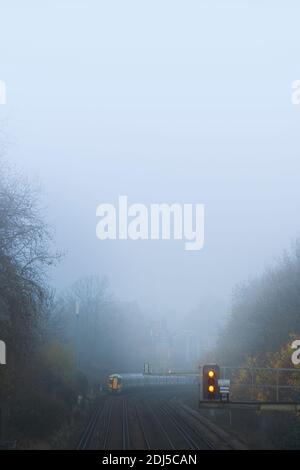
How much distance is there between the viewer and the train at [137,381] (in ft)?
172

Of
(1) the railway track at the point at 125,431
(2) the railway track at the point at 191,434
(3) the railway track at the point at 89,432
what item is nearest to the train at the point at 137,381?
(1) the railway track at the point at 125,431

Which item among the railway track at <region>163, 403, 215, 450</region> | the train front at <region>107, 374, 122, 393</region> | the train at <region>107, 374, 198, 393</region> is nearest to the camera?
the railway track at <region>163, 403, 215, 450</region>

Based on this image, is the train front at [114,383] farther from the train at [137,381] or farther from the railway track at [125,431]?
the railway track at [125,431]

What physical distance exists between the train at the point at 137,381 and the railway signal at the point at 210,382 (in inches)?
1200

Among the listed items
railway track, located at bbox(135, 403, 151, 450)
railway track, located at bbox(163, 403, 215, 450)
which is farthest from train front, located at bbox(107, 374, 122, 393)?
railway track, located at bbox(163, 403, 215, 450)

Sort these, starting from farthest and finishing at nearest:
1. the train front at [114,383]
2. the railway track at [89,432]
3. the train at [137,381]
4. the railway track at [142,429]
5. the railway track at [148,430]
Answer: the train at [137,381] < the train front at [114,383] < the railway track at [142,429] < the railway track at [148,430] < the railway track at [89,432]

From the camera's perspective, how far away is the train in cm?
5250

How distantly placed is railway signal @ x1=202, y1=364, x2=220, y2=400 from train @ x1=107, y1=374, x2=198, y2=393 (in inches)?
1200

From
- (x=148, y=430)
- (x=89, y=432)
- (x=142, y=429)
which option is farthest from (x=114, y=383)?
(x=89, y=432)

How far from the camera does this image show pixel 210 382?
15227 millimetres

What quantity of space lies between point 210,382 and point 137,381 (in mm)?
43636

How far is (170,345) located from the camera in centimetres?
6269

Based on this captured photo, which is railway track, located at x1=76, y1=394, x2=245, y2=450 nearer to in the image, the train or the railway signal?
the train
